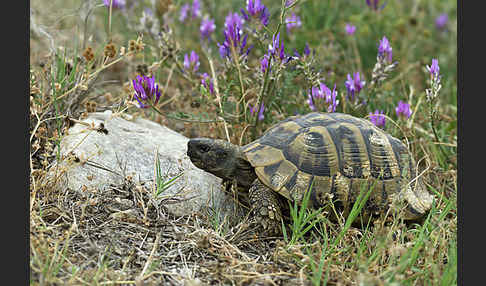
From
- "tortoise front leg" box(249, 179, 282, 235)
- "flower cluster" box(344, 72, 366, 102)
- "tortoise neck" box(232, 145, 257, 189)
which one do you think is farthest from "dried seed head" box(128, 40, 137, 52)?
"flower cluster" box(344, 72, 366, 102)

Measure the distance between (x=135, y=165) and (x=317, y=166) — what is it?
1.13 metres

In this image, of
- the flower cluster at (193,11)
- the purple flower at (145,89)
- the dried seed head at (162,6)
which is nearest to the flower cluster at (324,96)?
the purple flower at (145,89)

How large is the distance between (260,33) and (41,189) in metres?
1.69

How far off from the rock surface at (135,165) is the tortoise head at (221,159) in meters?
0.14

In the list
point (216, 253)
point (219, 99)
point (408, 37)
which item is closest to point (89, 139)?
point (219, 99)

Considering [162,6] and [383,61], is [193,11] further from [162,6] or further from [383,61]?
[383,61]

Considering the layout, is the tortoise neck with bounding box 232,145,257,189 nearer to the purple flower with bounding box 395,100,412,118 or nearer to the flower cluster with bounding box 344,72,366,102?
the flower cluster with bounding box 344,72,366,102

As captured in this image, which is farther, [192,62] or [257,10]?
[192,62]

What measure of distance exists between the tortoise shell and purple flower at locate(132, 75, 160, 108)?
0.70m

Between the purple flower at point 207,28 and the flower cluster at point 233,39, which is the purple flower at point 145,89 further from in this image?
the purple flower at point 207,28

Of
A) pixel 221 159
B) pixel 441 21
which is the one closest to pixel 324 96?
pixel 221 159

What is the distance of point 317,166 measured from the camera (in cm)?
268

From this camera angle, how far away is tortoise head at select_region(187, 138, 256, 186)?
2.78m

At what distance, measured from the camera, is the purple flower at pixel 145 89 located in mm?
2953
